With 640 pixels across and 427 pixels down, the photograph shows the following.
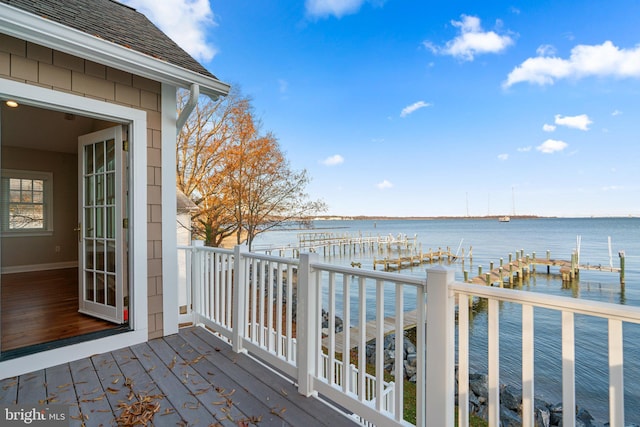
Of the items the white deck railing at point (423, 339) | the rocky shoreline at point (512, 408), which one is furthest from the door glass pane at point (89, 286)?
the rocky shoreline at point (512, 408)

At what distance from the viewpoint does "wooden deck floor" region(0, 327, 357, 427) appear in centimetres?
192

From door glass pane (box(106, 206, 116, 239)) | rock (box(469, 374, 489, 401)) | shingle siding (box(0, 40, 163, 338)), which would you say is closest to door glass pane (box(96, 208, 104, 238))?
door glass pane (box(106, 206, 116, 239))

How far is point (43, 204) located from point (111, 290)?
14.9 feet

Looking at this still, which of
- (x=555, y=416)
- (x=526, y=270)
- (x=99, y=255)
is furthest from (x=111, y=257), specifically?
(x=526, y=270)

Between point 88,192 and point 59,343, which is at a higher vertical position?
point 88,192

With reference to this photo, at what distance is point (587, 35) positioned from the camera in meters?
16.6

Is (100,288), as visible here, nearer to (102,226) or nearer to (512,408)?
(102,226)

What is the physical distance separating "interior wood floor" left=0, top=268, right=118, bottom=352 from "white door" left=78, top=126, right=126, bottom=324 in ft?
0.65

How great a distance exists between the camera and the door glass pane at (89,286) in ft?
11.3

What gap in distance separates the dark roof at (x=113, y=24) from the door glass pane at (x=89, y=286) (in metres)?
2.46

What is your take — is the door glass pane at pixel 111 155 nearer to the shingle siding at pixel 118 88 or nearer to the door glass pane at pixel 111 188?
the door glass pane at pixel 111 188

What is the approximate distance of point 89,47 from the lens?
2.49 metres

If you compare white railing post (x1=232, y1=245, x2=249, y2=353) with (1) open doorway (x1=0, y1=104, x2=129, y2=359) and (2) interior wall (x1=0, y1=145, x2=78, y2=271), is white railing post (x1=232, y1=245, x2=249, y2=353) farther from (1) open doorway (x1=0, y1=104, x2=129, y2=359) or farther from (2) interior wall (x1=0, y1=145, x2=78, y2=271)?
(2) interior wall (x1=0, y1=145, x2=78, y2=271)

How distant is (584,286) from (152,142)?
2081cm
